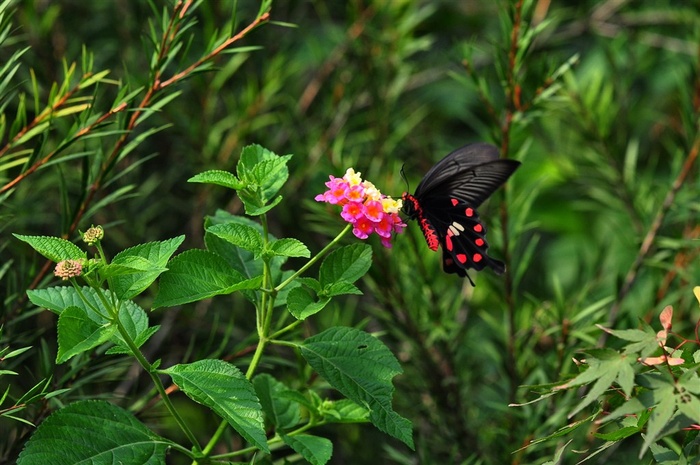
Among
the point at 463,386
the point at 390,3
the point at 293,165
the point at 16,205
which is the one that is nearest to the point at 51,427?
the point at 16,205

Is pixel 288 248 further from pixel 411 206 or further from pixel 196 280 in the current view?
pixel 411 206

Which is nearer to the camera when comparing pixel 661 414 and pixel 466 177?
pixel 661 414

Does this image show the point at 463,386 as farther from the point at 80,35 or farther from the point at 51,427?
the point at 80,35

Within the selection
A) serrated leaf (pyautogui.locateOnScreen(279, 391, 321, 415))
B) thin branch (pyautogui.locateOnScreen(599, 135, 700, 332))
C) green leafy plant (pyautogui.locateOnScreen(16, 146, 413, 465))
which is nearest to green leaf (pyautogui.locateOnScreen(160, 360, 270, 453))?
green leafy plant (pyautogui.locateOnScreen(16, 146, 413, 465))

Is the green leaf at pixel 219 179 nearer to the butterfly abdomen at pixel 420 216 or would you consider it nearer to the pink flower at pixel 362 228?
the pink flower at pixel 362 228

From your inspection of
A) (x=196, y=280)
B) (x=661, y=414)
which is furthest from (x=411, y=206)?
(x=661, y=414)

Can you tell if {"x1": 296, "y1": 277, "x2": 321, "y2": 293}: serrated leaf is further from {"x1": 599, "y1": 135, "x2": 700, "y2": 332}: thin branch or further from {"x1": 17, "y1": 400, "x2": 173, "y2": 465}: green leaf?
{"x1": 599, "y1": 135, "x2": 700, "y2": 332}: thin branch
